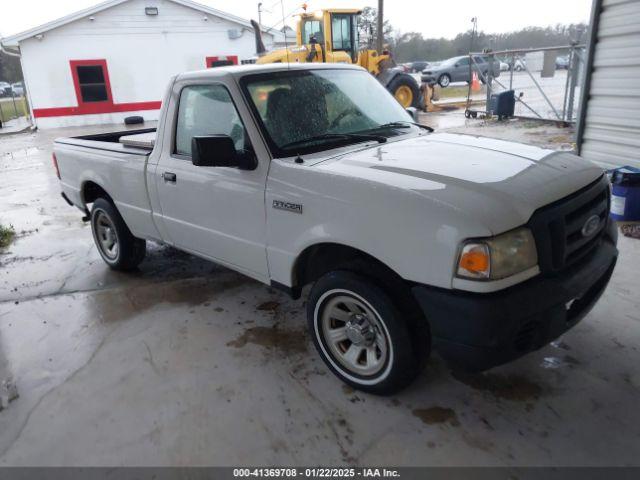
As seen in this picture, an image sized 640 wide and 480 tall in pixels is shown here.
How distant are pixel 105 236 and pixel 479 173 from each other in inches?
159

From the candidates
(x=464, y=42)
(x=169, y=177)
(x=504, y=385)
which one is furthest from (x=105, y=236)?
(x=464, y=42)

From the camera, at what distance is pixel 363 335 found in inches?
110

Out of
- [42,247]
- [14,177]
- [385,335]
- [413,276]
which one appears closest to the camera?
[413,276]

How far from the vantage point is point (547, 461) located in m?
2.34

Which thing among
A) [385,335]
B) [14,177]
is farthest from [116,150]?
[14,177]

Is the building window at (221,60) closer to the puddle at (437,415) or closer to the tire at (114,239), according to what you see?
the tire at (114,239)

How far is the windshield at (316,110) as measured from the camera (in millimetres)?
3162

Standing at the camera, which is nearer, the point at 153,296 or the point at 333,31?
the point at 153,296

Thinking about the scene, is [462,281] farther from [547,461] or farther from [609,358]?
[609,358]

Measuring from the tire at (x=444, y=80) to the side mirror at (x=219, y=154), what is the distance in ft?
85.8

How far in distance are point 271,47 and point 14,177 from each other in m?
14.6

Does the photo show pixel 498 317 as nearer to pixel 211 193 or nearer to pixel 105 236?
pixel 211 193

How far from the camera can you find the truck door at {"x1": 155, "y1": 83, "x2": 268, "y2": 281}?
320 cm

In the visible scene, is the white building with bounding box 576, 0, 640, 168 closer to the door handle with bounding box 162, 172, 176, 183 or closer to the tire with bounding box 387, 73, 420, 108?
the door handle with bounding box 162, 172, 176, 183
